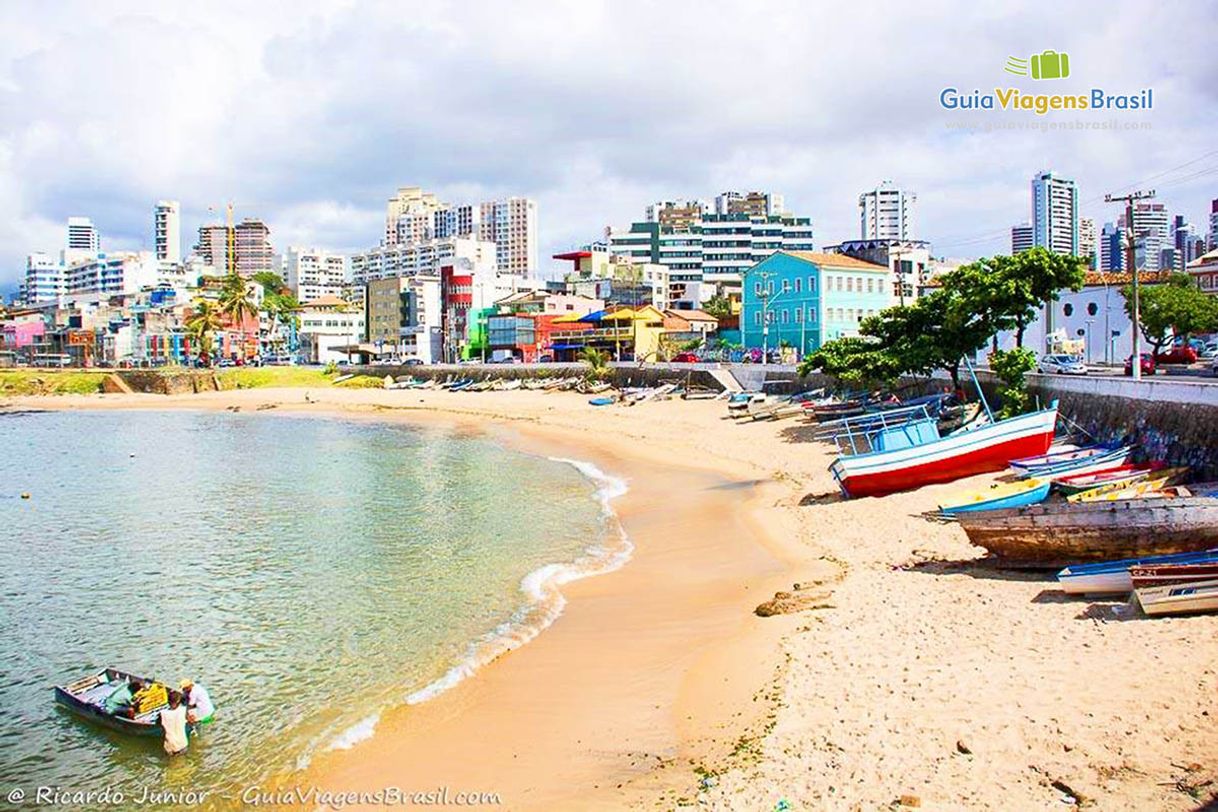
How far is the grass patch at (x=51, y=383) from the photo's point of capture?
10412 cm

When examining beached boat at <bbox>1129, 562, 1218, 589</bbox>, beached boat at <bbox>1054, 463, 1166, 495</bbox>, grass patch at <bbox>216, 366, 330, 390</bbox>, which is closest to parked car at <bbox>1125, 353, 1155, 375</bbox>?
beached boat at <bbox>1054, 463, 1166, 495</bbox>

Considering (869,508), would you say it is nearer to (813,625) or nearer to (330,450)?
(813,625)

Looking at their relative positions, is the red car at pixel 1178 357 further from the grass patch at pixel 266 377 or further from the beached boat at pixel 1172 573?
the grass patch at pixel 266 377

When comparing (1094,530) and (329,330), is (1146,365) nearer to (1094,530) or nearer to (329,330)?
(1094,530)

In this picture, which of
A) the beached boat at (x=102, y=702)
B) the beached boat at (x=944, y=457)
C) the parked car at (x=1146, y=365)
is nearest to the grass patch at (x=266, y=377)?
the parked car at (x=1146, y=365)

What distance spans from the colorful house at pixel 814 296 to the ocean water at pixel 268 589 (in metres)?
39.3

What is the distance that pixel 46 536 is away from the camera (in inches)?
1168

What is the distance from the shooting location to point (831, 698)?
1272cm

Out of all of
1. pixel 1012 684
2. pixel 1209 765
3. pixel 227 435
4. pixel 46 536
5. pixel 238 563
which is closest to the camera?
pixel 1209 765

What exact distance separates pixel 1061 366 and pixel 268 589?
131ft

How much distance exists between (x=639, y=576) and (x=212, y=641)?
9.79 m

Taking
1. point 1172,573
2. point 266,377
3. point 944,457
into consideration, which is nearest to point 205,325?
point 266,377

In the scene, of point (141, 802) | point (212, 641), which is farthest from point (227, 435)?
point (141, 802)

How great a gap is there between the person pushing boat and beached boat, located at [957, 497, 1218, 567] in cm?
1445
